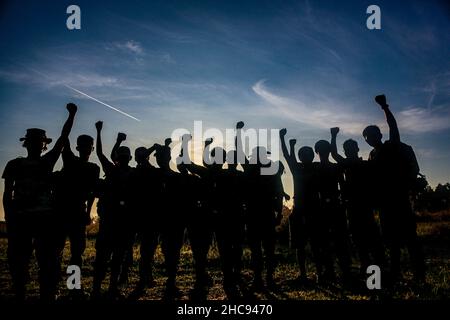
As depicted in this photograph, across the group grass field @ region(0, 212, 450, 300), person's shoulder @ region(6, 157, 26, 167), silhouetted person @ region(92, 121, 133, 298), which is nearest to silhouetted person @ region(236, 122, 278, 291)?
grass field @ region(0, 212, 450, 300)

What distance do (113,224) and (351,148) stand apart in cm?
489

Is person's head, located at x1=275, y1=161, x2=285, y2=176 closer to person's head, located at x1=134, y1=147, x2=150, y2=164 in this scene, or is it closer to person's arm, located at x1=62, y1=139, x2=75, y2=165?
person's head, located at x1=134, y1=147, x2=150, y2=164

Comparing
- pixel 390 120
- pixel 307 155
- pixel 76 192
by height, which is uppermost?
pixel 390 120

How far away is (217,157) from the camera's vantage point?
21.1ft

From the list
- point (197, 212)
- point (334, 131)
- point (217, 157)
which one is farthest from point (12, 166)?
point (334, 131)

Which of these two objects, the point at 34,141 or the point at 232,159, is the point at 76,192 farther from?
the point at 232,159

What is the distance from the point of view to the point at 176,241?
618 cm

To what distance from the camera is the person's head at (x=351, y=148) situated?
23.2 ft

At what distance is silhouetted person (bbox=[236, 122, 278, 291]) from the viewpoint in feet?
22.0

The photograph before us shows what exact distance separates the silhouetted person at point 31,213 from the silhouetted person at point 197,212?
2153mm

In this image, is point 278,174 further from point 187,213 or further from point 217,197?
point 187,213
